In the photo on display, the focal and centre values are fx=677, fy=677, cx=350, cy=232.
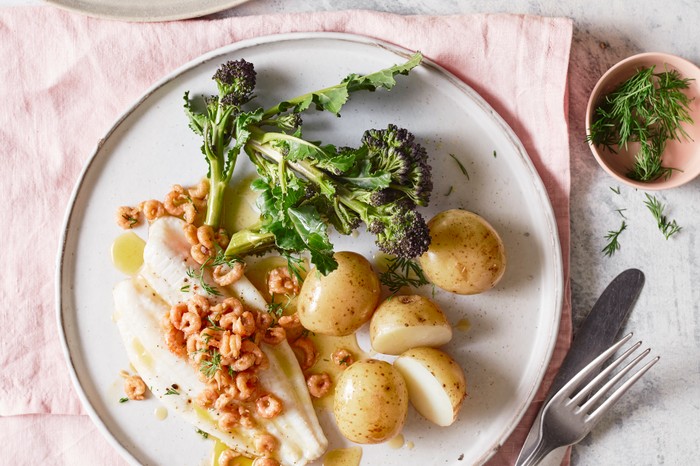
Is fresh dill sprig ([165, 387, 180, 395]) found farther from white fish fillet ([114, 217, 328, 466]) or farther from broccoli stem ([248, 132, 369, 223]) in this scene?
broccoli stem ([248, 132, 369, 223])

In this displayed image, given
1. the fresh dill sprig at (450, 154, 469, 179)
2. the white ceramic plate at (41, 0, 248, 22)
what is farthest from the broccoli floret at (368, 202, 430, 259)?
the white ceramic plate at (41, 0, 248, 22)

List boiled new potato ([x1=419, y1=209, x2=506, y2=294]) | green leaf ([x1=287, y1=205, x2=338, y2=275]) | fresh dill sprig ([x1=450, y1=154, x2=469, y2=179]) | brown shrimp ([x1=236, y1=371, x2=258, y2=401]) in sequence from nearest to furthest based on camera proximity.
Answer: green leaf ([x1=287, y1=205, x2=338, y2=275]) → boiled new potato ([x1=419, y1=209, x2=506, y2=294]) → brown shrimp ([x1=236, y1=371, x2=258, y2=401]) → fresh dill sprig ([x1=450, y1=154, x2=469, y2=179])

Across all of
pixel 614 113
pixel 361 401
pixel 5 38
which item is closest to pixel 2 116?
pixel 5 38

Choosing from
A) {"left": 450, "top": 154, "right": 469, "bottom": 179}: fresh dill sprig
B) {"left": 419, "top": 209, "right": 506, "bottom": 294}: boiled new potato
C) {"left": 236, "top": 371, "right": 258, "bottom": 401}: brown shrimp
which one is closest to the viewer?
{"left": 419, "top": 209, "right": 506, "bottom": 294}: boiled new potato

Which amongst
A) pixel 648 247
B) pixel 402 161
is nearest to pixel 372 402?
pixel 402 161

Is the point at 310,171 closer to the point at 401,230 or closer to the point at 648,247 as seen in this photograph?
the point at 401,230

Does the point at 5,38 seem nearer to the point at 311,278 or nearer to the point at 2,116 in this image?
the point at 2,116

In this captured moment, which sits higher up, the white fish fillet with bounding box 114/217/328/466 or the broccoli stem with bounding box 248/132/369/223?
the broccoli stem with bounding box 248/132/369/223
